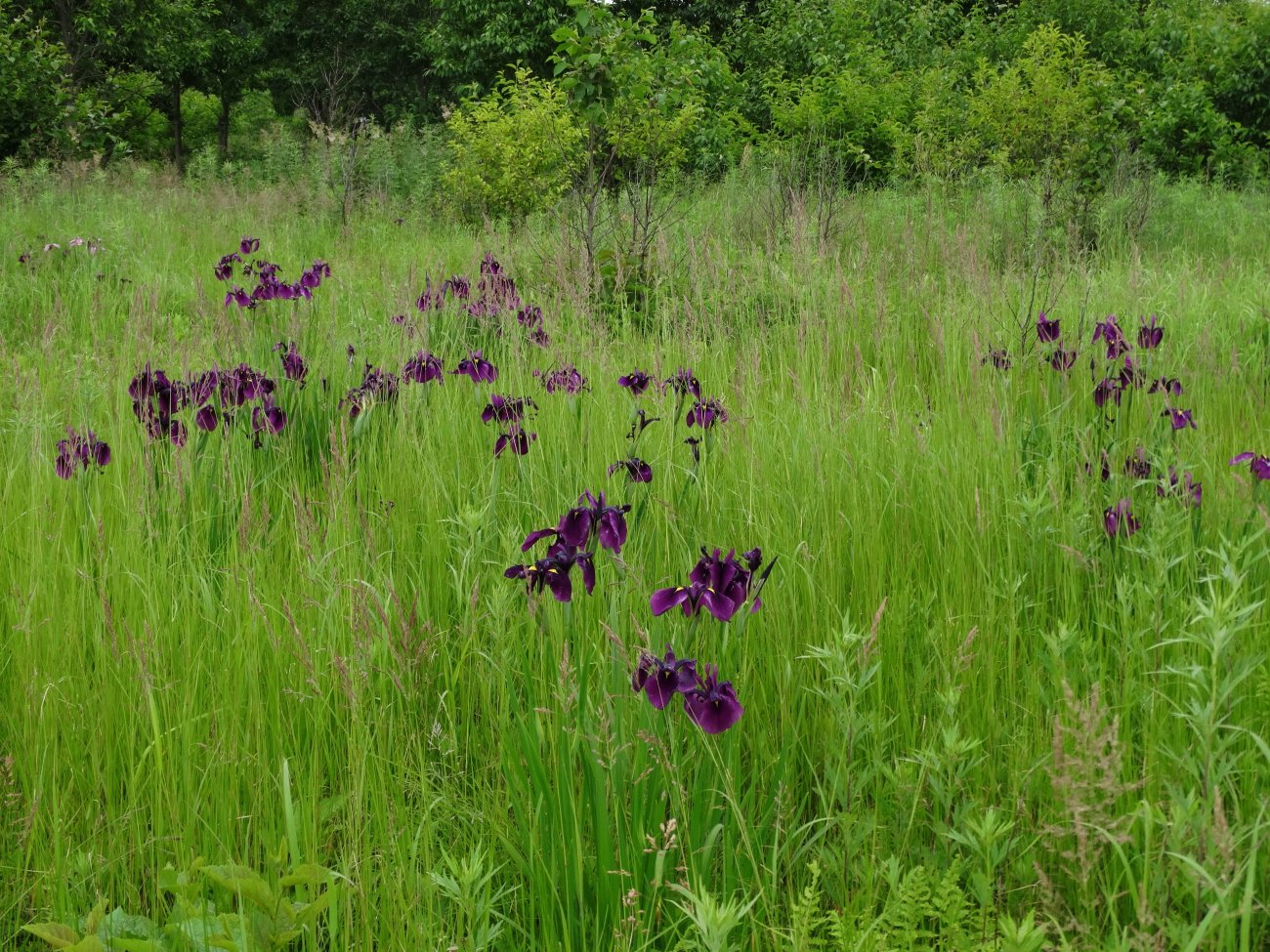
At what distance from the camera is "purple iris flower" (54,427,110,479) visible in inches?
96.6

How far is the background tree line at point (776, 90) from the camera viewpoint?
954cm

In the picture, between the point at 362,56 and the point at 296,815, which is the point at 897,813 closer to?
the point at 296,815

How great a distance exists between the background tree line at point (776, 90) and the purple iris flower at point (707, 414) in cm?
344

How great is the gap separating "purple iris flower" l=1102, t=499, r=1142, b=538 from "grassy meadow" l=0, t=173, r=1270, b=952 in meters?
0.05

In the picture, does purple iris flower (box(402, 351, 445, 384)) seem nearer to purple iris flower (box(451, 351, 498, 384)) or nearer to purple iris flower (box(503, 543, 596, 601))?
purple iris flower (box(451, 351, 498, 384))

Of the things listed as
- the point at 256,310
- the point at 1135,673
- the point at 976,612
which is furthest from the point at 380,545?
the point at 256,310

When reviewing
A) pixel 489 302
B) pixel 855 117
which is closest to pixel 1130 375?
pixel 489 302

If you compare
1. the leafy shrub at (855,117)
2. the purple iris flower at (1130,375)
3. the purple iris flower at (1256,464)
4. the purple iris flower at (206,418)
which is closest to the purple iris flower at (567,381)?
the purple iris flower at (206,418)

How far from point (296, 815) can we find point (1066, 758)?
114 centimetres

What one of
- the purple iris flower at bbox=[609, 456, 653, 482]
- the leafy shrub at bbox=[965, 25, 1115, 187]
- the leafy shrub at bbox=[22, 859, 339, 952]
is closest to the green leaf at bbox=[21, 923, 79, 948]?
the leafy shrub at bbox=[22, 859, 339, 952]

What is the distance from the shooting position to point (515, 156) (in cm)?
1006

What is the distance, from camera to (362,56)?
2753 cm

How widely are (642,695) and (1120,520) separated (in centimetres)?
123

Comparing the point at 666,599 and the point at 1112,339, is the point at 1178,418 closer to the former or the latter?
the point at 1112,339
